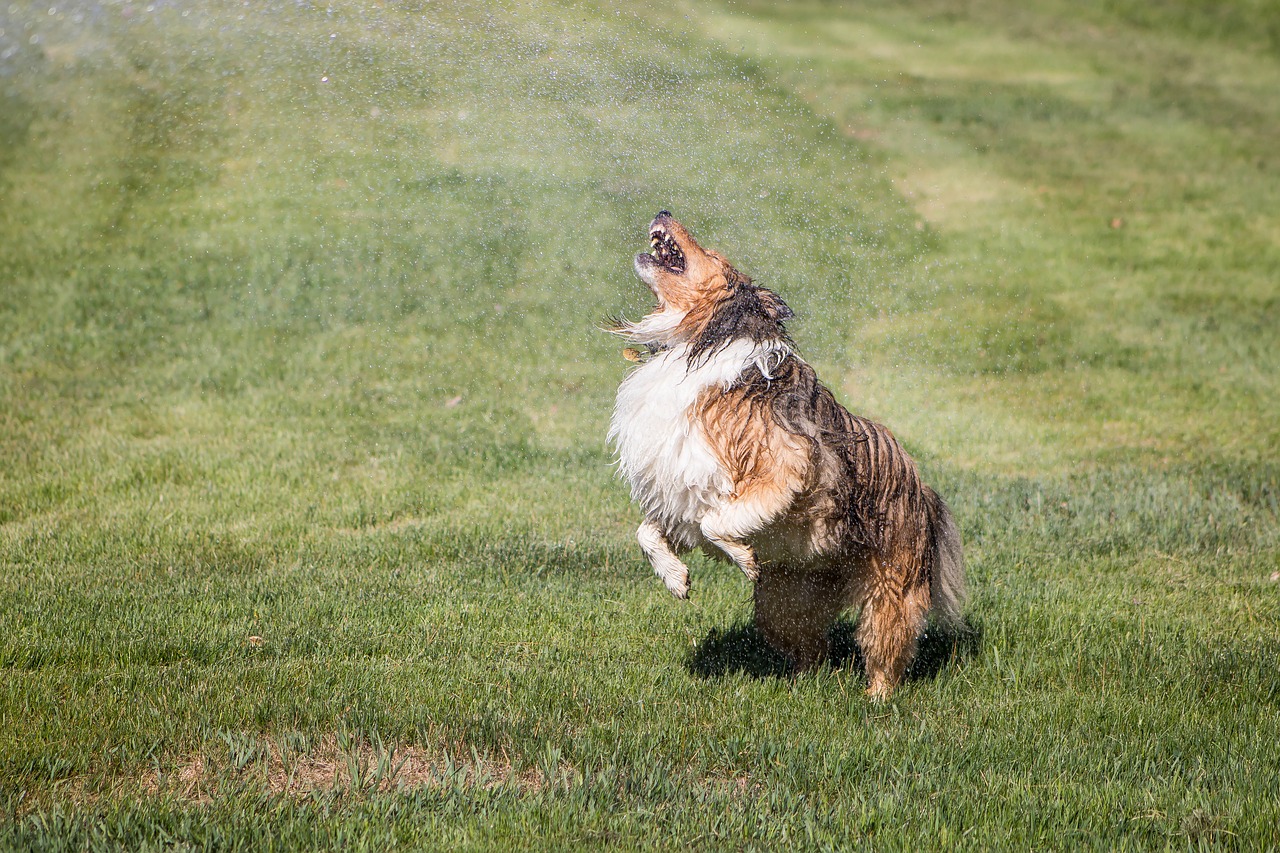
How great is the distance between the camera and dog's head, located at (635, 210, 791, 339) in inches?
185

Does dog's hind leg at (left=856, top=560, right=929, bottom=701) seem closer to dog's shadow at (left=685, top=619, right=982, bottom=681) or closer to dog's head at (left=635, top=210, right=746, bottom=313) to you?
dog's shadow at (left=685, top=619, right=982, bottom=681)

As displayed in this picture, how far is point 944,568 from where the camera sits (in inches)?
204

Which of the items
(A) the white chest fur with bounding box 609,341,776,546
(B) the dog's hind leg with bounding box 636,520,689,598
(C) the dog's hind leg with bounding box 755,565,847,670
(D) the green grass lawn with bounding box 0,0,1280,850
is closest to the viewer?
(D) the green grass lawn with bounding box 0,0,1280,850

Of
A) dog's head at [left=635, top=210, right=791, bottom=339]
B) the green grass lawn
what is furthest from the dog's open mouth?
the green grass lawn

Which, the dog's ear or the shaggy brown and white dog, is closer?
the shaggy brown and white dog

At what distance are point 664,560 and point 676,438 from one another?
51cm

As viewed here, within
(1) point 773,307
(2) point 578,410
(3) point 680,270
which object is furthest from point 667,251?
(2) point 578,410

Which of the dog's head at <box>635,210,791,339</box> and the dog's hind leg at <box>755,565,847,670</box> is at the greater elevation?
the dog's head at <box>635,210,791,339</box>

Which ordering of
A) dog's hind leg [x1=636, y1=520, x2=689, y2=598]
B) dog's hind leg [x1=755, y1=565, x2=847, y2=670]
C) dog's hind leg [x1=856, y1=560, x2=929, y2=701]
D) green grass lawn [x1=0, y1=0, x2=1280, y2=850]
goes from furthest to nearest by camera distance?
dog's hind leg [x1=755, y1=565, x2=847, y2=670]
dog's hind leg [x1=856, y1=560, x2=929, y2=701]
dog's hind leg [x1=636, y1=520, x2=689, y2=598]
green grass lawn [x1=0, y1=0, x2=1280, y2=850]

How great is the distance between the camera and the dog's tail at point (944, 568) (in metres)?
5.14

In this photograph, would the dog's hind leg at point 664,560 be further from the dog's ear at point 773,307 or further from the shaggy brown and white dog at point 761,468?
the dog's ear at point 773,307

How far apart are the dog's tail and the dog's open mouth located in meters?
1.46

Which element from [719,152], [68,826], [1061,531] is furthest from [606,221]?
[68,826]

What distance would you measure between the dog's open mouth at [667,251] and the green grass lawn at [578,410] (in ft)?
5.73
